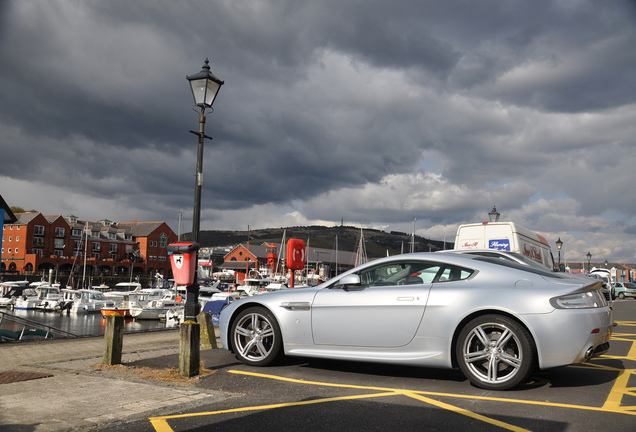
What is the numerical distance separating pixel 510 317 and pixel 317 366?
2577 millimetres

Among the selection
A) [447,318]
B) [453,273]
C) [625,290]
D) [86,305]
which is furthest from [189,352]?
[86,305]

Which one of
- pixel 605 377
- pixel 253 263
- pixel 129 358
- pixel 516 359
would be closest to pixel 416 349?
pixel 516 359

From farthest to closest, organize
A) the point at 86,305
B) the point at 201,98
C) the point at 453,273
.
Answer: the point at 86,305 → the point at 201,98 → the point at 453,273

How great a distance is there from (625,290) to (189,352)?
50.6 metres

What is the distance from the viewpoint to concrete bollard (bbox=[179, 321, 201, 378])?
5.70 m

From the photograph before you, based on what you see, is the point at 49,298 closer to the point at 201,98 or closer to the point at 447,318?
the point at 201,98

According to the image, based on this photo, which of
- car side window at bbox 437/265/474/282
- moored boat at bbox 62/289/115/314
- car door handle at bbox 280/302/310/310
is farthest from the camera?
moored boat at bbox 62/289/115/314

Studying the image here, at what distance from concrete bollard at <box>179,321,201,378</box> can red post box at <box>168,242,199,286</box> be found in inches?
72.3

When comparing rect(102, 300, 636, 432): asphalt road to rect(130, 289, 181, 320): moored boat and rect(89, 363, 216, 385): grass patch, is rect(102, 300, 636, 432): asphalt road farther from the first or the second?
rect(130, 289, 181, 320): moored boat

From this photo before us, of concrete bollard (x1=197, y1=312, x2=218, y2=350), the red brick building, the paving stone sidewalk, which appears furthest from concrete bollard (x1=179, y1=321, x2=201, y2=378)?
the red brick building

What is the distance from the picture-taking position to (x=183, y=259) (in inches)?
297

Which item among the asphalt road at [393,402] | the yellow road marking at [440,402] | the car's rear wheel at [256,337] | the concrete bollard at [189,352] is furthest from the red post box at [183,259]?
the yellow road marking at [440,402]

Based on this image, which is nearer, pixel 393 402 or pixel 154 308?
pixel 393 402

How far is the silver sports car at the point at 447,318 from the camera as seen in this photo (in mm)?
4898
